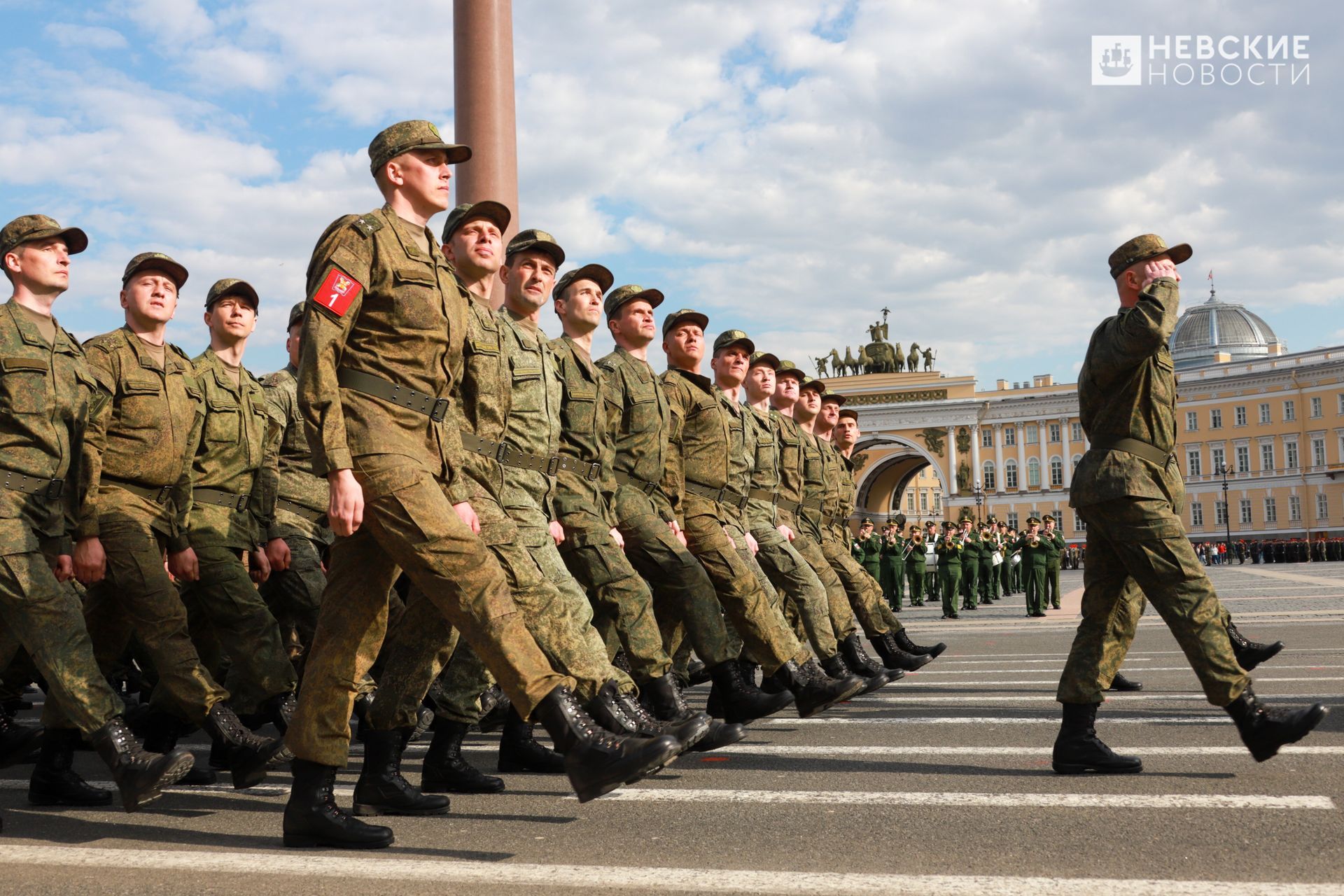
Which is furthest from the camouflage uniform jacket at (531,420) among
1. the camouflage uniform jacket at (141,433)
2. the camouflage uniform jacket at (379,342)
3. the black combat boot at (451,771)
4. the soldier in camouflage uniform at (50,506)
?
the soldier in camouflage uniform at (50,506)

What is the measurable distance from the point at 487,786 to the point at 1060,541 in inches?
831

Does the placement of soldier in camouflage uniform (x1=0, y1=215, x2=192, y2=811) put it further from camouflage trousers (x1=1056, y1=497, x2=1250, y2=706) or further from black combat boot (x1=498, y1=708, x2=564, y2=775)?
camouflage trousers (x1=1056, y1=497, x2=1250, y2=706)

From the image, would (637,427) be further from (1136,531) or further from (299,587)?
(1136,531)

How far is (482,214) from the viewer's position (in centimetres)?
557

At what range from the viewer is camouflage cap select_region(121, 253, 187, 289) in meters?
6.27

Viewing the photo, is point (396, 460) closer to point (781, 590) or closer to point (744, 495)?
point (744, 495)

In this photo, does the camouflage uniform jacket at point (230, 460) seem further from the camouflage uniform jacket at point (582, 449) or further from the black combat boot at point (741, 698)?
the black combat boot at point (741, 698)

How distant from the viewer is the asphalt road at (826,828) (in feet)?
11.8

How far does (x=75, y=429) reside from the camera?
18.0 ft

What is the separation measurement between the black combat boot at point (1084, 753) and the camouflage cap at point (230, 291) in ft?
16.3

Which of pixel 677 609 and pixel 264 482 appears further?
pixel 264 482

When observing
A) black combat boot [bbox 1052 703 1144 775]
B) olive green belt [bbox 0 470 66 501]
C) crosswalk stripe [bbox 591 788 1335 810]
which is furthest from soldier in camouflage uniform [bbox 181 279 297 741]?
black combat boot [bbox 1052 703 1144 775]

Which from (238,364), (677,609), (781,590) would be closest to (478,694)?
(677,609)

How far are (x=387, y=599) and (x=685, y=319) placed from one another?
4.00 m
